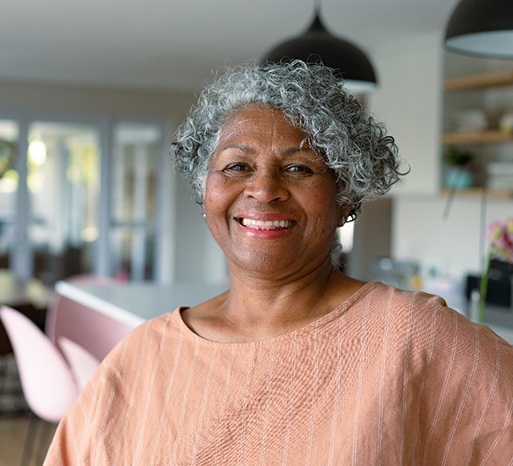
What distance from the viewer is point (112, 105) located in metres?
9.10

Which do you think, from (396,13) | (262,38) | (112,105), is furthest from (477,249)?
(112,105)

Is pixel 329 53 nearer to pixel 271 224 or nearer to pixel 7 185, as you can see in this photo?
pixel 271 224

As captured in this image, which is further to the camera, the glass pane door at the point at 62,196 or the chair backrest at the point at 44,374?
the glass pane door at the point at 62,196

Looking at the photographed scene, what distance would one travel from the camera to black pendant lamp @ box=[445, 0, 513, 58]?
8.68 feet

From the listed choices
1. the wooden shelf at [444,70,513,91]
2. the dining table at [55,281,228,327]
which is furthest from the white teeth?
the wooden shelf at [444,70,513,91]

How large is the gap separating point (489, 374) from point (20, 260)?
8.21 metres

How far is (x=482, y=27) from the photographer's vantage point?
268 cm

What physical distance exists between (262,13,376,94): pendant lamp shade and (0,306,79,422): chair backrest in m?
1.49

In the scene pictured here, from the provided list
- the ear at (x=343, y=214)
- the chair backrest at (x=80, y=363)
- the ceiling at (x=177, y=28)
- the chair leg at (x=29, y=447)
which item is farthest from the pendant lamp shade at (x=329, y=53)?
the chair leg at (x=29, y=447)

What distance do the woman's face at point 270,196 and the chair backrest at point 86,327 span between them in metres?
2.11

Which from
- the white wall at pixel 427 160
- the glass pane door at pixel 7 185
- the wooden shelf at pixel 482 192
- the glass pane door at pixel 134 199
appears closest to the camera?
the wooden shelf at pixel 482 192

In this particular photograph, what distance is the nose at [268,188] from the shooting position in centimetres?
136

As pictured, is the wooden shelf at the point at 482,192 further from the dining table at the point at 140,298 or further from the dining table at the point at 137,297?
the dining table at the point at 137,297

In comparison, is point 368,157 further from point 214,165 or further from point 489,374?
point 489,374
